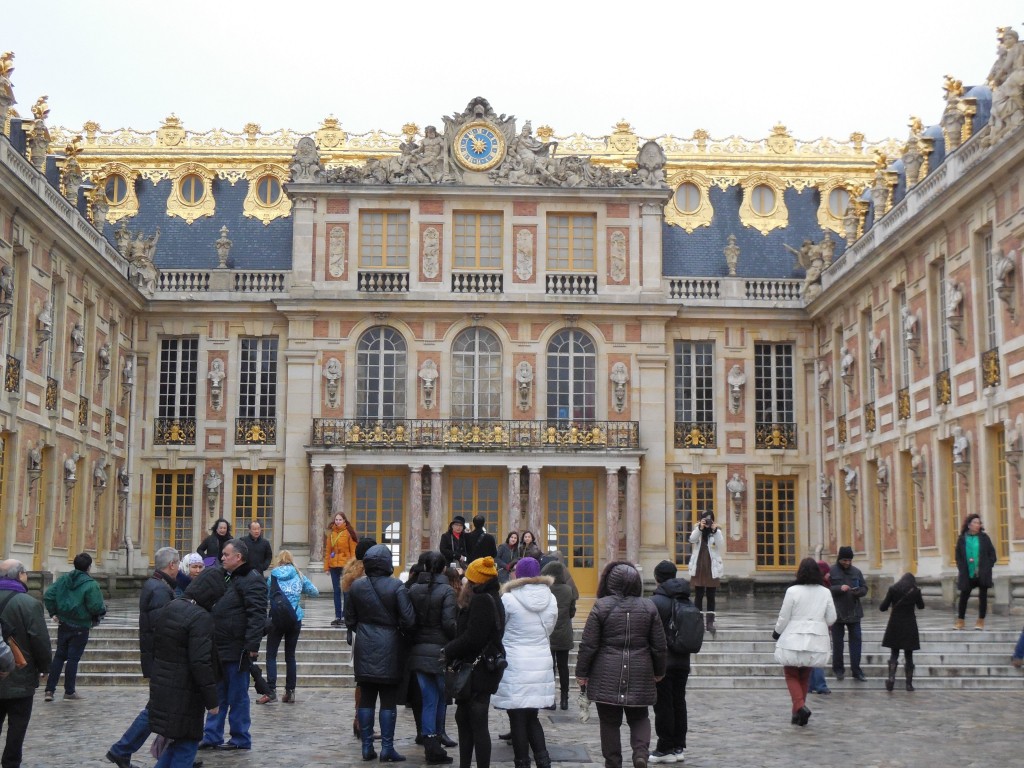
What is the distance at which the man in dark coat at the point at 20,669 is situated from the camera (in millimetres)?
9453

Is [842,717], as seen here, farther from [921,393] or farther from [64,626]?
[921,393]

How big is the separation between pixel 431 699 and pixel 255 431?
22327mm

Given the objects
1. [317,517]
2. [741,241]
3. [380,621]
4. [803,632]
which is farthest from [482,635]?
[741,241]

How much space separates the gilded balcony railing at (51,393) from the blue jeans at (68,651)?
12.2 m

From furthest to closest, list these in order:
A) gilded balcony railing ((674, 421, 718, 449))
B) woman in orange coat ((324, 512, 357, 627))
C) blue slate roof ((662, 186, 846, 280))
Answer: blue slate roof ((662, 186, 846, 280)) → gilded balcony railing ((674, 421, 718, 449)) → woman in orange coat ((324, 512, 357, 627))

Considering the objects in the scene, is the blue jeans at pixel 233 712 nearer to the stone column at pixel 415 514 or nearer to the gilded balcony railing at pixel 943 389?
the gilded balcony railing at pixel 943 389

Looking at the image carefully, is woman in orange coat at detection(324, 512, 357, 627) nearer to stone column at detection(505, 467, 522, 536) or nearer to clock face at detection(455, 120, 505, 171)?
stone column at detection(505, 467, 522, 536)

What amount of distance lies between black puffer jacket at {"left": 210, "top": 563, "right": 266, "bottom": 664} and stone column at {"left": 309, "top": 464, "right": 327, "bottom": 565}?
1950 cm

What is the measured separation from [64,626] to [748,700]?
7479 millimetres

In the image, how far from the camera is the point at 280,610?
557 inches

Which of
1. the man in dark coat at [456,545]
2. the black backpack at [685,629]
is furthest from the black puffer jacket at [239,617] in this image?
the man in dark coat at [456,545]

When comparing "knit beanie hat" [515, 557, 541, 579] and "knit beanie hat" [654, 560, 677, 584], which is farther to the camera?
"knit beanie hat" [654, 560, 677, 584]

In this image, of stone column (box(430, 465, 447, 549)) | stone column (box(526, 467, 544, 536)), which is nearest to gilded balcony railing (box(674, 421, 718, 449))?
stone column (box(526, 467, 544, 536))

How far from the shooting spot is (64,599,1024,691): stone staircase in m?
16.3
